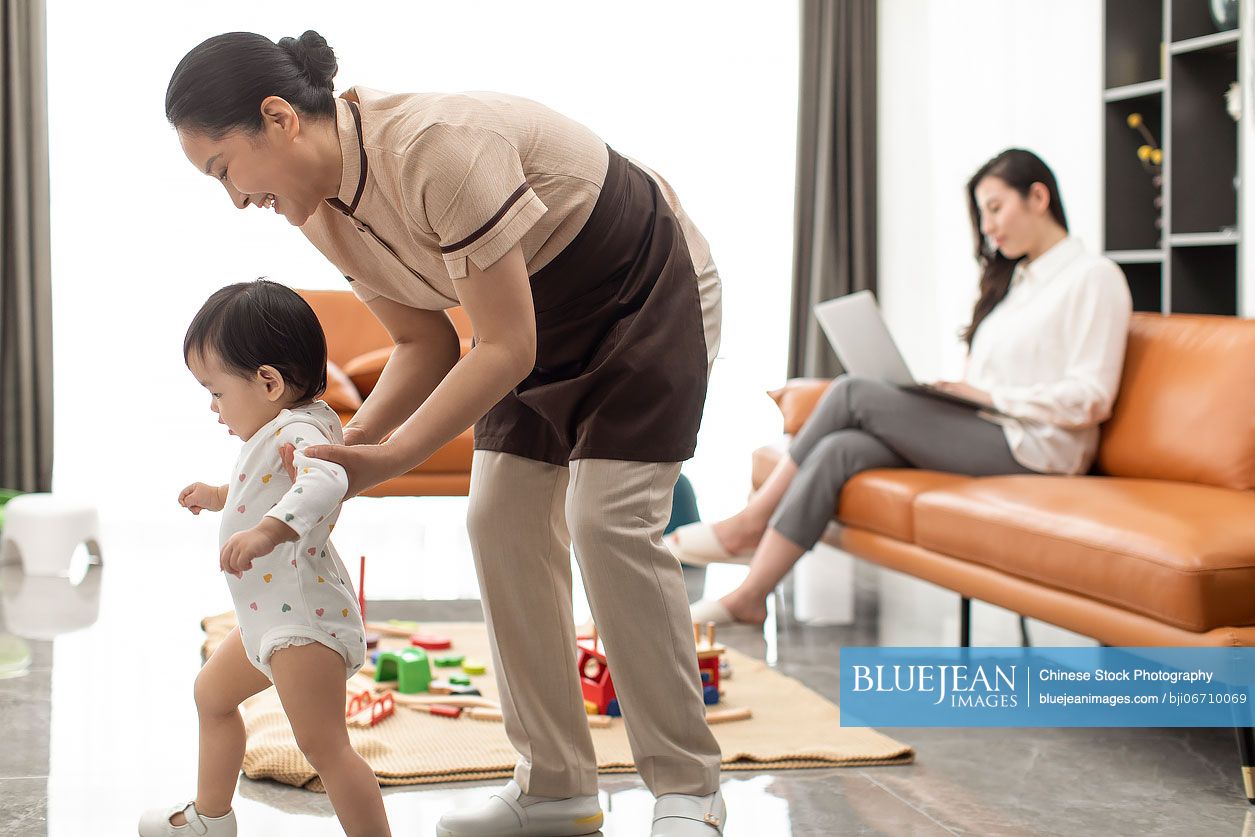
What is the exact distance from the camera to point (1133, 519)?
2.16 metres

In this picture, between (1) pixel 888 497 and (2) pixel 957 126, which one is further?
(2) pixel 957 126

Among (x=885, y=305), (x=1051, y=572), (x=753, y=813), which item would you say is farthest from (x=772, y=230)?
(x=753, y=813)

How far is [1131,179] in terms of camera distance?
152 inches

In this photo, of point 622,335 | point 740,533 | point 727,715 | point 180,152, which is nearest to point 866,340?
point 740,533

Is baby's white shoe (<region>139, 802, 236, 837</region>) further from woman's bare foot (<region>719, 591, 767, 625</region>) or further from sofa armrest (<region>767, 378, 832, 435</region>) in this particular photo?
sofa armrest (<region>767, 378, 832, 435</region>)

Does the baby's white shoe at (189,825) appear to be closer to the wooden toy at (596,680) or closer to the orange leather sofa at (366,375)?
the wooden toy at (596,680)

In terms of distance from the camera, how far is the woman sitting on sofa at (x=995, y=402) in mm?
2846

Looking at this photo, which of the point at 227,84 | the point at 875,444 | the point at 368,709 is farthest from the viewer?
the point at 875,444

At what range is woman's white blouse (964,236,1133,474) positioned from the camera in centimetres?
281

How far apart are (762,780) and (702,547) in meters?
1.23

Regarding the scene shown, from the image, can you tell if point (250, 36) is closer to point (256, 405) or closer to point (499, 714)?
point (256, 405)

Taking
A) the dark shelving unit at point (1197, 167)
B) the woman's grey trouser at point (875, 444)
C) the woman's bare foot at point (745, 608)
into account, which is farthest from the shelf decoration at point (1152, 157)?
the woman's bare foot at point (745, 608)

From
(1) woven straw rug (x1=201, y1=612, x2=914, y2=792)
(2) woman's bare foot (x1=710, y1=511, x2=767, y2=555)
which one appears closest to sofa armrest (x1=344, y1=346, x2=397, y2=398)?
(2) woman's bare foot (x1=710, y1=511, x2=767, y2=555)

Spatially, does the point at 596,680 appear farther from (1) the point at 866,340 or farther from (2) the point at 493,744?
(1) the point at 866,340
